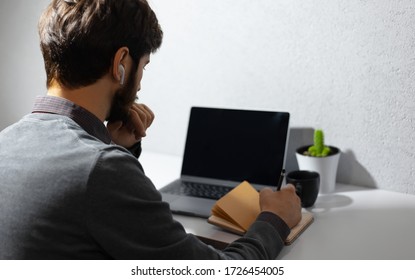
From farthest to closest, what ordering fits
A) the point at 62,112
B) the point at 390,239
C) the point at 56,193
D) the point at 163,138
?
the point at 163,138, the point at 390,239, the point at 62,112, the point at 56,193

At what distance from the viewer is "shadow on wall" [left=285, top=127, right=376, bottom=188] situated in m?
1.40

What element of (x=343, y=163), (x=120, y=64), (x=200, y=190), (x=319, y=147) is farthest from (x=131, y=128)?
(x=343, y=163)

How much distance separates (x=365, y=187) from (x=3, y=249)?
3.16ft

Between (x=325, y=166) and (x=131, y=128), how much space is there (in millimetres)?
515

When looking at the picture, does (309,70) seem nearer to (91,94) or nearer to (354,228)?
(354,228)

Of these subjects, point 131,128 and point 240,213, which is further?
point 131,128

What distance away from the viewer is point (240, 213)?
1.12 meters

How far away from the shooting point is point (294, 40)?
1.40 meters

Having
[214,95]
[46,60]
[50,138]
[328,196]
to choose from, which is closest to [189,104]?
[214,95]

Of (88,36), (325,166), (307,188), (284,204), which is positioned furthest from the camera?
(325,166)

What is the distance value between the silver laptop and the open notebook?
0.14 meters

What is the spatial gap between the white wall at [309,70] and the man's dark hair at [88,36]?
59 centimetres

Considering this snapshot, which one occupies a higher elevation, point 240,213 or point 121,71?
point 121,71

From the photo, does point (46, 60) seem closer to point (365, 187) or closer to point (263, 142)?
point (263, 142)
